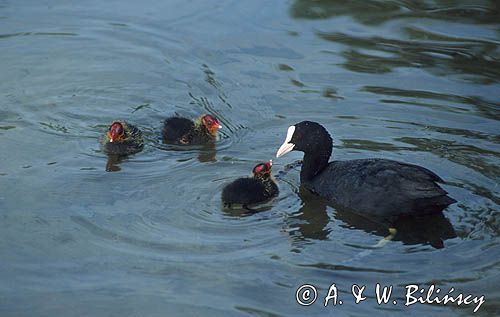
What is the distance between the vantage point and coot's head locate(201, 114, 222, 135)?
8.92 m

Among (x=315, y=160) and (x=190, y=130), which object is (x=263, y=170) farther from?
(x=190, y=130)

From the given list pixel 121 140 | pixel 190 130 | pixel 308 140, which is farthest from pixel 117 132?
pixel 308 140

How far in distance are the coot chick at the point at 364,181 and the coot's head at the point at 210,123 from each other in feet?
2.80

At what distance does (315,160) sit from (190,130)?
1.31 metres

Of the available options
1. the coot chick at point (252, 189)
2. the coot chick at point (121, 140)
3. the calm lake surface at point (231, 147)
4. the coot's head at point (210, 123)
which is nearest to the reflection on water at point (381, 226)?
the calm lake surface at point (231, 147)

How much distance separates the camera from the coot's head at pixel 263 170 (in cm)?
786

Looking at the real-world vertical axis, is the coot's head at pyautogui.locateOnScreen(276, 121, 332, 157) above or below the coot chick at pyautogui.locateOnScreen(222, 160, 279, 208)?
above

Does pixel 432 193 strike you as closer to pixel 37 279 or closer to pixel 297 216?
pixel 297 216

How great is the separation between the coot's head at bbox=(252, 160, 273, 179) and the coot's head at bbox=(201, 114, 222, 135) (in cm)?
111

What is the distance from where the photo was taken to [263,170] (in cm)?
788

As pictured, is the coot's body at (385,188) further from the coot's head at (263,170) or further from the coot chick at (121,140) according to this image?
the coot chick at (121,140)

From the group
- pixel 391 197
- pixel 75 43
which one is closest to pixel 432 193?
pixel 391 197

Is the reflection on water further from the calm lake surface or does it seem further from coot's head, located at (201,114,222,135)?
coot's head, located at (201,114,222,135)

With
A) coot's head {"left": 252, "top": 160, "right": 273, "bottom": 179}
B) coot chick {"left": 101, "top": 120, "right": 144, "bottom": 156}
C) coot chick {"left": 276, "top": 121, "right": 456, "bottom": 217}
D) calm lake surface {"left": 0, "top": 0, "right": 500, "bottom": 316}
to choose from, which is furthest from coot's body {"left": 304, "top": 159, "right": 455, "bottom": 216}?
coot chick {"left": 101, "top": 120, "right": 144, "bottom": 156}
